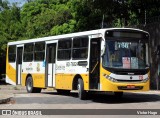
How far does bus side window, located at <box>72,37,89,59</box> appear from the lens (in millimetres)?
20450

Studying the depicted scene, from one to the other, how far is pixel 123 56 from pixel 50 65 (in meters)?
6.24

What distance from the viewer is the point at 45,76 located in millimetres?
24812

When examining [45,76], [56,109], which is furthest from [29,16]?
[56,109]

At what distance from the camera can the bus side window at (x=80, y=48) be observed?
67.1 feet

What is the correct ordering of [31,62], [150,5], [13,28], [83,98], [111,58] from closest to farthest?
1. [111,58]
2. [83,98]
3. [31,62]
4. [150,5]
5. [13,28]

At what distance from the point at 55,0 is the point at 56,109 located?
118 feet

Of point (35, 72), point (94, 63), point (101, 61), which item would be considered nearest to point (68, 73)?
point (94, 63)

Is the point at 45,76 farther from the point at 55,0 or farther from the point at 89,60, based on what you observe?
the point at 55,0

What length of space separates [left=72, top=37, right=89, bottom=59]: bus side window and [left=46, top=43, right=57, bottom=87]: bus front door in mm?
2476

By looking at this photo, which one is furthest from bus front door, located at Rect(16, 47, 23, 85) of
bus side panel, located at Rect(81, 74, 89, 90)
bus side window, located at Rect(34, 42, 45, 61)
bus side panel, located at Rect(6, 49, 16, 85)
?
bus side panel, located at Rect(81, 74, 89, 90)

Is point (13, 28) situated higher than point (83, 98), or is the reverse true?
point (13, 28)

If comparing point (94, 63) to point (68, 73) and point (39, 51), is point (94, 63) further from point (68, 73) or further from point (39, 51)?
point (39, 51)

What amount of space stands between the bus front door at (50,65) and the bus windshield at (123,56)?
207 inches

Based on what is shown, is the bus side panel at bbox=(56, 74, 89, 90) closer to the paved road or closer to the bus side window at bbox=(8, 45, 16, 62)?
the paved road
